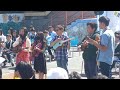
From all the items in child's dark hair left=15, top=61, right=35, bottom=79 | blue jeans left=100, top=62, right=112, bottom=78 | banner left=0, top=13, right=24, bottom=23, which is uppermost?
banner left=0, top=13, right=24, bottom=23

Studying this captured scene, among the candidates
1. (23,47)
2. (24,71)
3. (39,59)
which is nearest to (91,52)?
(39,59)

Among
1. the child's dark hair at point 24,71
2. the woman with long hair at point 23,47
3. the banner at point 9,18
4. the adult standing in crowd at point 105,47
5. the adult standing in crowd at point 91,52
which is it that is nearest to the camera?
the child's dark hair at point 24,71

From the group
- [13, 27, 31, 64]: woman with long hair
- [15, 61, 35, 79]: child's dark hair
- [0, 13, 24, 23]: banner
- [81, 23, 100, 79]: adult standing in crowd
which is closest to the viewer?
[15, 61, 35, 79]: child's dark hair

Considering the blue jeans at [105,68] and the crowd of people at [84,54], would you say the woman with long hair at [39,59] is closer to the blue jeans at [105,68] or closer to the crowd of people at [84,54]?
the crowd of people at [84,54]

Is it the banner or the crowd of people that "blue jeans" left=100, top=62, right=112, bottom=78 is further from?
the banner

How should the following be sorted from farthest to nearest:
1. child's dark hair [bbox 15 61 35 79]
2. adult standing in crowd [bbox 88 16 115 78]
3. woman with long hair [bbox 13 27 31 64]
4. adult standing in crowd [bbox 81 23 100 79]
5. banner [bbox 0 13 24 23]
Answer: banner [bbox 0 13 24 23]
woman with long hair [bbox 13 27 31 64]
adult standing in crowd [bbox 81 23 100 79]
adult standing in crowd [bbox 88 16 115 78]
child's dark hair [bbox 15 61 35 79]

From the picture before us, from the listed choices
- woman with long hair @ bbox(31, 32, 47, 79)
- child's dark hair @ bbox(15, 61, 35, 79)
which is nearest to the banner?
woman with long hair @ bbox(31, 32, 47, 79)

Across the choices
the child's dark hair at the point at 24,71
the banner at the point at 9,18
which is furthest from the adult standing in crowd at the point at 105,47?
the banner at the point at 9,18

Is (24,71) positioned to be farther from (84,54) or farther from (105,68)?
(84,54)

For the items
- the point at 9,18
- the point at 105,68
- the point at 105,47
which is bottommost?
the point at 105,68

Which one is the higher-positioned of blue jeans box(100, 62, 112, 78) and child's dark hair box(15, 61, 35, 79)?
child's dark hair box(15, 61, 35, 79)

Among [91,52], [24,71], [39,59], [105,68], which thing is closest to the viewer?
[24,71]

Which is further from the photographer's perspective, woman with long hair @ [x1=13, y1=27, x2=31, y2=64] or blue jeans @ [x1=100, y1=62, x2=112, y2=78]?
woman with long hair @ [x1=13, y1=27, x2=31, y2=64]
